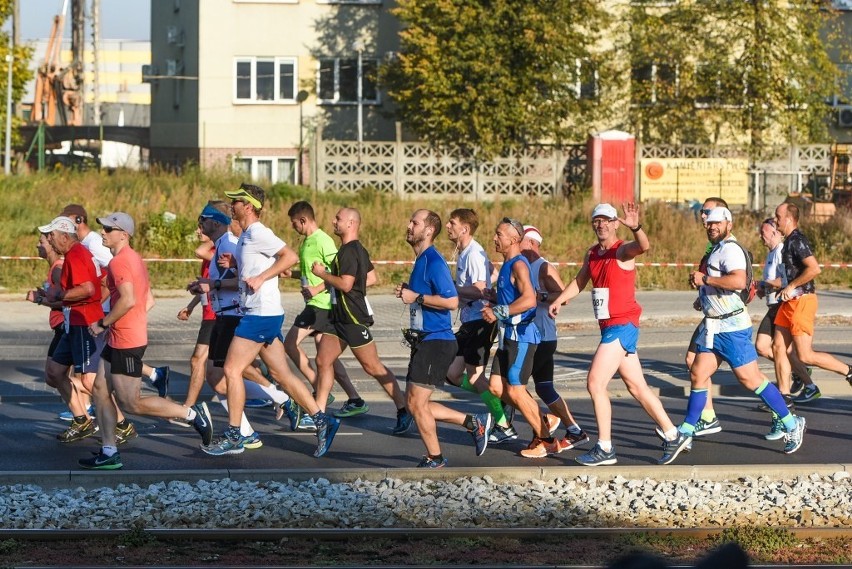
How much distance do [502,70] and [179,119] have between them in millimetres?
11369

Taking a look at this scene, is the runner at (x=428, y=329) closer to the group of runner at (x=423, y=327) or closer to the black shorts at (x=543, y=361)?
the group of runner at (x=423, y=327)

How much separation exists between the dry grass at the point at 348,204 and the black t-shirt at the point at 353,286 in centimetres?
1421

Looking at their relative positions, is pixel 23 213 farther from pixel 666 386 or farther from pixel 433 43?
pixel 666 386

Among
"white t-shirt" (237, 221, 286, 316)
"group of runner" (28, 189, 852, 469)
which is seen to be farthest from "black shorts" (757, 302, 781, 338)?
"white t-shirt" (237, 221, 286, 316)

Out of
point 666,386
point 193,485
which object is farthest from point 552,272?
point 666,386

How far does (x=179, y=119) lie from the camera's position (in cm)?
4103

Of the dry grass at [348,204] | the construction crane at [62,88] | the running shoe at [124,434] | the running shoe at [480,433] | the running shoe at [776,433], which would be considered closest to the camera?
the running shoe at [480,433]

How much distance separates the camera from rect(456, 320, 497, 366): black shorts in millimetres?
10797

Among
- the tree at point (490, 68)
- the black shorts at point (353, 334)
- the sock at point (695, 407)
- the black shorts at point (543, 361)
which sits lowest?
the sock at point (695, 407)

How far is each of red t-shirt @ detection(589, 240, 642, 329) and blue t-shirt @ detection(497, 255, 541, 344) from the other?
0.55m

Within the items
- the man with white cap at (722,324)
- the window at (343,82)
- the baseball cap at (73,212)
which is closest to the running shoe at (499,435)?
the man with white cap at (722,324)

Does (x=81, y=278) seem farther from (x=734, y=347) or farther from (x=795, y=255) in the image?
(x=795, y=255)

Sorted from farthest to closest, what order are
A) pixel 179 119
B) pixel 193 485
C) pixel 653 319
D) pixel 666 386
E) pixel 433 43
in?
1. pixel 179 119
2. pixel 433 43
3. pixel 653 319
4. pixel 666 386
5. pixel 193 485

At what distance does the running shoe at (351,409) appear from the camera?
12492 mm
